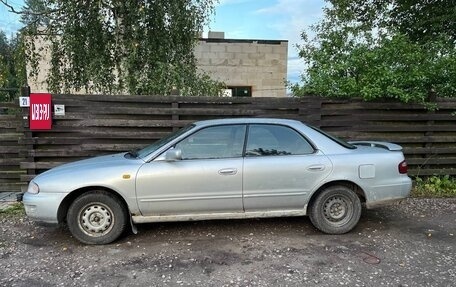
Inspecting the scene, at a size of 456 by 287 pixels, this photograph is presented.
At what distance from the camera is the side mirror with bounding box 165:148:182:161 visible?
444 centimetres

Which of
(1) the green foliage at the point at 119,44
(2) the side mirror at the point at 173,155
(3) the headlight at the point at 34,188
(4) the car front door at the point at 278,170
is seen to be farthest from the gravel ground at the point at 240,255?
(1) the green foliage at the point at 119,44

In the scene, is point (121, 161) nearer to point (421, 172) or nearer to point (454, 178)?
point (421, 172)

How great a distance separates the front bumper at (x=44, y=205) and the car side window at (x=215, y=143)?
4.98 ft

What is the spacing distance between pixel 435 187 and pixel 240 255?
15.5 feet

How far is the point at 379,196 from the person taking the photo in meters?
4.86

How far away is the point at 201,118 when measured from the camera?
7.04 metres

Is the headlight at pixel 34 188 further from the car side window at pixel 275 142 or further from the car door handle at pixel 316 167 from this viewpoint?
the car door handle at pixel 316 167

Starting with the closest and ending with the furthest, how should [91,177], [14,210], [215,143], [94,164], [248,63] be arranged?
[91,177], [94,164], [215,143], [14,210], [248,63]

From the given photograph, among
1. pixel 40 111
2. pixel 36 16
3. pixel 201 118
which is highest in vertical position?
pixel 36 16

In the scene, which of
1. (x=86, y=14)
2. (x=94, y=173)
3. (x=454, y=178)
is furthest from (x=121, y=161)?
(x=454, y=178)

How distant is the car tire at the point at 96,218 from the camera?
176 inches

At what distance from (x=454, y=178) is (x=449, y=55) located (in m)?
2.38

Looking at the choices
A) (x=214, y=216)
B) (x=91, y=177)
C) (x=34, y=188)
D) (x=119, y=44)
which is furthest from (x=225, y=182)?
(x=119, y=44)

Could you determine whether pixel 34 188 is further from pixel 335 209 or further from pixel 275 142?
pixel 335 209
